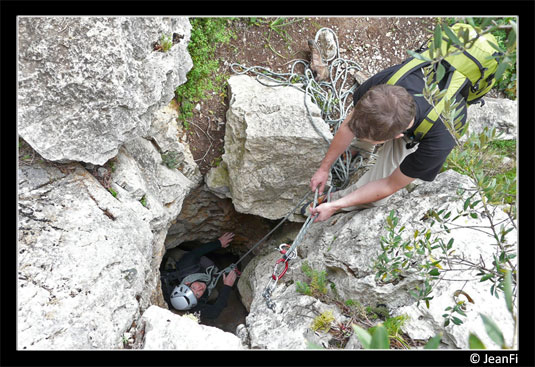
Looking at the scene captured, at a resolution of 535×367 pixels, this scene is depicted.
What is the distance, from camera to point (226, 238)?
615cm

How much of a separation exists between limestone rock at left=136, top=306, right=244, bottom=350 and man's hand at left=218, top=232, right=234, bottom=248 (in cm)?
327

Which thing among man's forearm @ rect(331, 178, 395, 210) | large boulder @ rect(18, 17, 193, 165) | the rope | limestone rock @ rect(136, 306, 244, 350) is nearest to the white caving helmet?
the rope

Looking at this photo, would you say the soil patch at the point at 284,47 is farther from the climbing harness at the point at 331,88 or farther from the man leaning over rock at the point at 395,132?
the man leaning over rock at the point at 395,132

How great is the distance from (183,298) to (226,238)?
1336 mm

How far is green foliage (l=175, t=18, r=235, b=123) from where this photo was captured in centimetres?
410

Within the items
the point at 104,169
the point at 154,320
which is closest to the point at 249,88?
the point at 104,169

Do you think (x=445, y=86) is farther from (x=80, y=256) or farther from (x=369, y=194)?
(x=80, y=256)

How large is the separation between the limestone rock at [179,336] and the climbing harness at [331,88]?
7.84 feet

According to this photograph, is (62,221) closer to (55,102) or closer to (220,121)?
(55,102)

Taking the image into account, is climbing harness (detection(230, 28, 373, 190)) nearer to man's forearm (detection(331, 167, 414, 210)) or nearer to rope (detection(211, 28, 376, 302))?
rope (detection(211, 28, 376, 302))

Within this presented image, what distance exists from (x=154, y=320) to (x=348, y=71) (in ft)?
12.6

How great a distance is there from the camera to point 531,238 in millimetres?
2234

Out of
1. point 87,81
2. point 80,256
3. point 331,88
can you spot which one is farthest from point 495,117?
point 80,256

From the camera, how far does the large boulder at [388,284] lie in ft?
8.53
